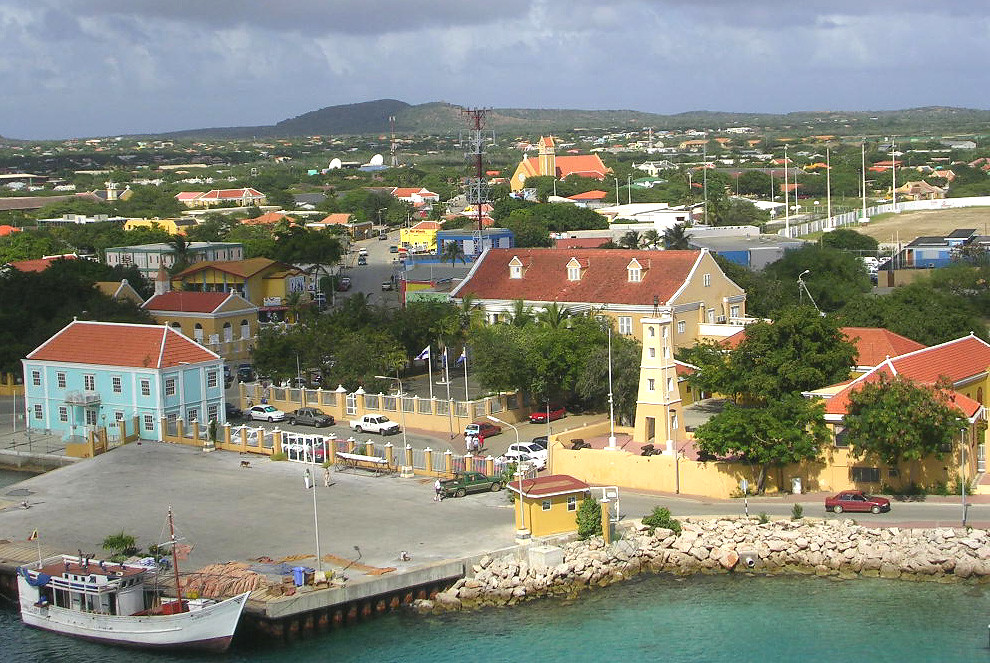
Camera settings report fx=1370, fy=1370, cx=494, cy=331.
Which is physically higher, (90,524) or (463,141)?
(463,141)

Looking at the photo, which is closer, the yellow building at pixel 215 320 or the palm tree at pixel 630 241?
the yellow building at pixel 215 320

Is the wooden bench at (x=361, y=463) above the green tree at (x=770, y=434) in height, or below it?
below

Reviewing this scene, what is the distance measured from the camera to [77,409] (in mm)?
47375

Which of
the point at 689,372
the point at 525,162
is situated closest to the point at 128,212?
the point at 525,162

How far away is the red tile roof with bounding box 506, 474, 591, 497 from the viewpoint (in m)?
33.5

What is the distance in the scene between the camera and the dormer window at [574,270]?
185 feet

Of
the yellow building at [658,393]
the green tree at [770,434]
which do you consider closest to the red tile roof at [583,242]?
the yellow building at [658,393]

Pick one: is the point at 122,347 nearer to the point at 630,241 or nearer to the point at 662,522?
the point at 662,522

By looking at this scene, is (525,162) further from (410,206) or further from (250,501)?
(250,501)

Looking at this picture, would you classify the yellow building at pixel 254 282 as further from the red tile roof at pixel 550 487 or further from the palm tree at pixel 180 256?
the red tile roof at pixel 550 487

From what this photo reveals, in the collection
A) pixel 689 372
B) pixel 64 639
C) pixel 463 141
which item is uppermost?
pixel 463 141

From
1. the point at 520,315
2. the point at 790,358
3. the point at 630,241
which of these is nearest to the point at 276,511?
the point at 790,358

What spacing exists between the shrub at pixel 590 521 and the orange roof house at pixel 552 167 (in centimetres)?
13389

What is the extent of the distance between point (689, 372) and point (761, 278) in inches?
709
